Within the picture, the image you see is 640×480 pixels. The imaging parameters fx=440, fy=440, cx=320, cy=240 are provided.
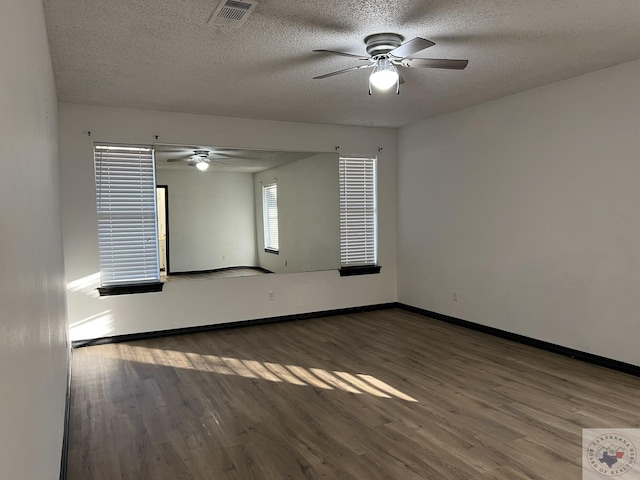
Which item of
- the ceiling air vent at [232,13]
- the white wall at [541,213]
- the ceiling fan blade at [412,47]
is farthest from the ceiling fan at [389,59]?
the white wall at [541,213]

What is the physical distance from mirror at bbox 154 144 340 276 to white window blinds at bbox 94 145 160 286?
14 cm

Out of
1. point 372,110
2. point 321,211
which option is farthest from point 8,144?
point 321,211

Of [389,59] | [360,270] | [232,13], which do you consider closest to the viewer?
[232,13]

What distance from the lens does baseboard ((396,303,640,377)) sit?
368 cm

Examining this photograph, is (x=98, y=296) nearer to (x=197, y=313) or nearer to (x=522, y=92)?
(x=197, y=313)

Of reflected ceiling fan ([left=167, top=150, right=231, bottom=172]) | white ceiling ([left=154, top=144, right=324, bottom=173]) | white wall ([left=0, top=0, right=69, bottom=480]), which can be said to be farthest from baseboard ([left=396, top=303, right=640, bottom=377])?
white wall ([left=0, top=0, right=69, bottom=480])

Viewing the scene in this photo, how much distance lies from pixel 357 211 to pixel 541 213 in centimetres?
249

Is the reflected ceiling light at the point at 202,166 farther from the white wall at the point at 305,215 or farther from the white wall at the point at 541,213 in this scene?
the white wall at the point at 541,213

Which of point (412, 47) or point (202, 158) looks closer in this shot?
point (412, 47)

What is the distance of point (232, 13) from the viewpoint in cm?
259

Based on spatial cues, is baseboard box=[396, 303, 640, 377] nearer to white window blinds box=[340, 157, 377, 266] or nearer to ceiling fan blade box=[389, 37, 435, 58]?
white window blinds box=[340, 157, 377, 266]

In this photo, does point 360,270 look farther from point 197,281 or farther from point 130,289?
point 130,289

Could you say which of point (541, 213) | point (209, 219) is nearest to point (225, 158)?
point (209, 219)

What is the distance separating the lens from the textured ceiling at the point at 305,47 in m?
2.62
